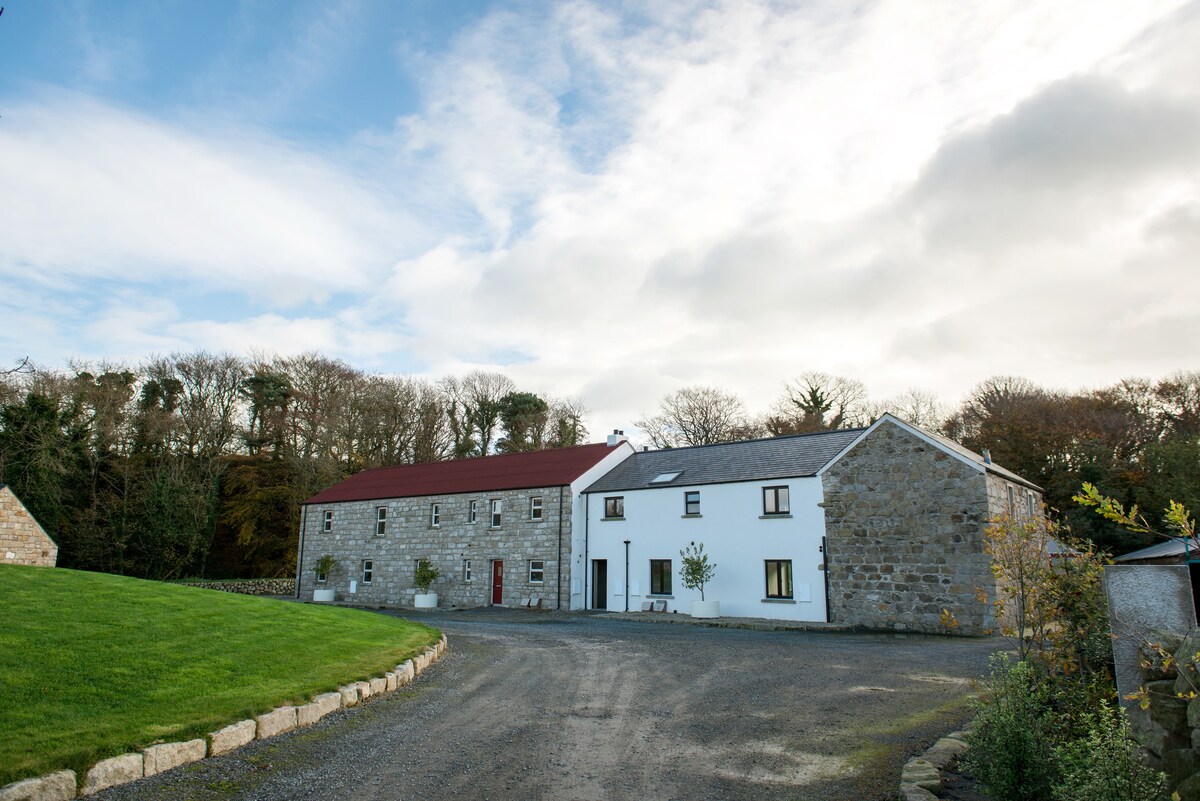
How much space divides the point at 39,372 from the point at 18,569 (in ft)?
89.2

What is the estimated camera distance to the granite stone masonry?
20.6m

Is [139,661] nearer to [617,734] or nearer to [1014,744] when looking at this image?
[617,734]

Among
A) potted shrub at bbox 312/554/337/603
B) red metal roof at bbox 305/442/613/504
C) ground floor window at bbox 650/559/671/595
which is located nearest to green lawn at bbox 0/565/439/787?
ground floor window at bbox 650/559/671/595

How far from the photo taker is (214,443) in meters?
44.6

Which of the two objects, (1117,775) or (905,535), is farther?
(905,535)

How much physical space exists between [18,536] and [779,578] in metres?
27.6

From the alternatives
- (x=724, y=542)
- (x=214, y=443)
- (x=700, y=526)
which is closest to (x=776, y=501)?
(x=724, y=542)

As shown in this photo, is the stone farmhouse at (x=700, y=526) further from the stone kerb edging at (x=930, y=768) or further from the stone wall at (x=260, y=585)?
the stone kerb edging at (x=930, y=768)

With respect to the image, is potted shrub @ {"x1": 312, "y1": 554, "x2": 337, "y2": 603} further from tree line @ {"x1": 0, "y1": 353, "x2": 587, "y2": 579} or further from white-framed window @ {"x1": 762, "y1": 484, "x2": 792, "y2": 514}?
white-framed window @ {"x1": 762, "y1": 484, "x2": 792, "y2": 514}

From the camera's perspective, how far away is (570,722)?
9.12m

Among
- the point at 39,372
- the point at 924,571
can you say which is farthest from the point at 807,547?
the point at 39,372

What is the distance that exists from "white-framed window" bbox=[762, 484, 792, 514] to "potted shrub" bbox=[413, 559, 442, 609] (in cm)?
1642

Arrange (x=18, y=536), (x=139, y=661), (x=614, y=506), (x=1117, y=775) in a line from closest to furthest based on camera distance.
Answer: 1. (x=1117, y=775)
2. (x=139, y=661)
3. (x=18, y=536)
4. (x=614, y=506)

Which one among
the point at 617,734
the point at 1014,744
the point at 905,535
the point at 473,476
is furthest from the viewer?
the point at 473,476
